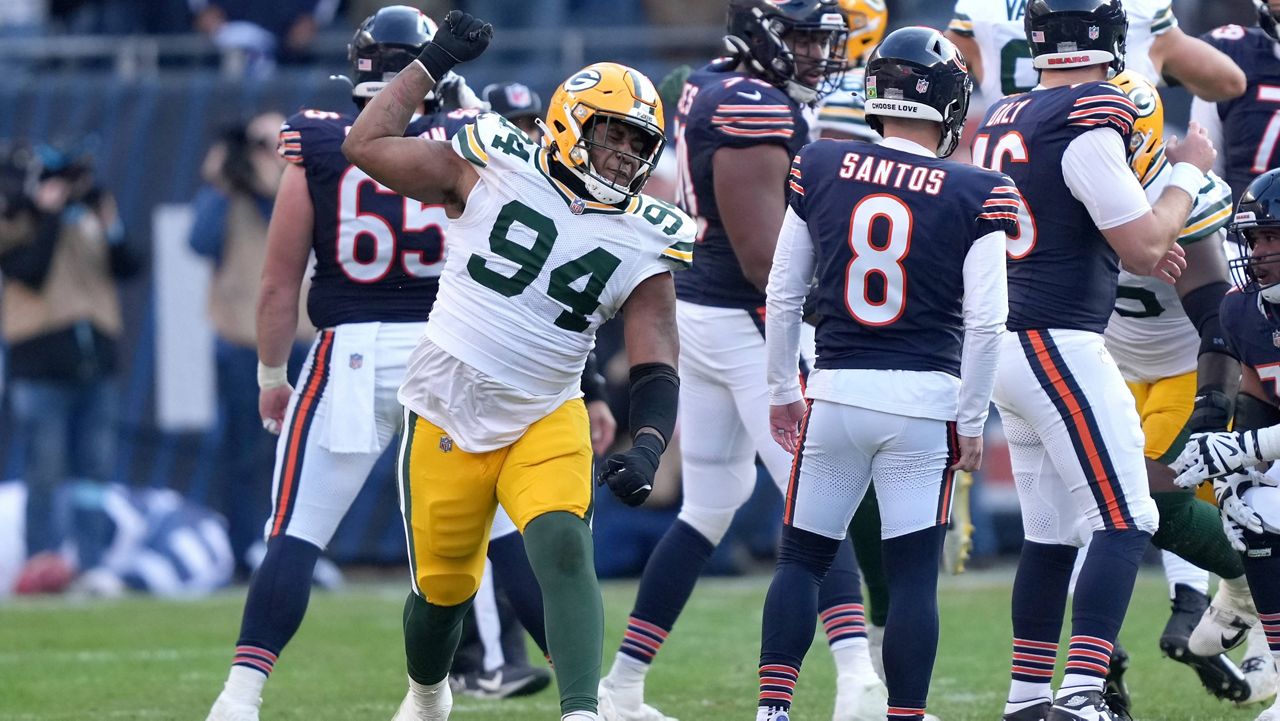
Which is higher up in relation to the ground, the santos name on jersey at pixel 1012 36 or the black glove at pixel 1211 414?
the santos name on jersey at pixel 1012 36

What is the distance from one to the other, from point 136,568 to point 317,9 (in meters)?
3.75

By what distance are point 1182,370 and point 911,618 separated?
1716 mm

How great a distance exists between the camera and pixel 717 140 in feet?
19.4

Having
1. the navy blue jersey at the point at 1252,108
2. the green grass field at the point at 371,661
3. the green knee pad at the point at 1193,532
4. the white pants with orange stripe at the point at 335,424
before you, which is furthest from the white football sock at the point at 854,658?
the navy blue jersey at the point at 1252,108

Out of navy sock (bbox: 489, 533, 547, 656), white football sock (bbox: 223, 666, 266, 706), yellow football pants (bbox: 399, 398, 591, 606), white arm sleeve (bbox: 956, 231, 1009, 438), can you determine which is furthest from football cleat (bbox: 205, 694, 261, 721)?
white arm sleeve (bbox: 956, 231, 1009, 438)

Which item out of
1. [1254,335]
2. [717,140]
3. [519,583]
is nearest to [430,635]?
[519,583]

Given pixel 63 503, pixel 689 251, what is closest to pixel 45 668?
pixel 63 503

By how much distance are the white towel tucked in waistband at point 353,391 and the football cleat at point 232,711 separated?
0.77 m

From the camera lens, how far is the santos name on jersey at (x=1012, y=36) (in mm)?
6375

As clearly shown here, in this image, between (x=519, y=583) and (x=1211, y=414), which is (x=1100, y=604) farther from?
(x=519, y=583)

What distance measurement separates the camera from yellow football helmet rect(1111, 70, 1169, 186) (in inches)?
207

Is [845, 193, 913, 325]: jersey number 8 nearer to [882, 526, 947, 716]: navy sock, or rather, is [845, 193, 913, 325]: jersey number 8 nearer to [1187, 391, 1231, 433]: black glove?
[882, 526, 947, 716]: navy sock

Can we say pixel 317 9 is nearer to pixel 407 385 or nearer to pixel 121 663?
pixel 121 663

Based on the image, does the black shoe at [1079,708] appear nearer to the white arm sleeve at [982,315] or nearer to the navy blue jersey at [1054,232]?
the white arm sleeve at [982,315]
